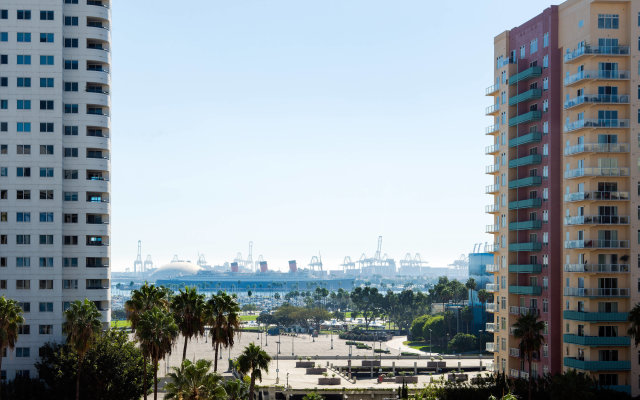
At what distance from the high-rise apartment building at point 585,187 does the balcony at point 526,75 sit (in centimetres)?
17

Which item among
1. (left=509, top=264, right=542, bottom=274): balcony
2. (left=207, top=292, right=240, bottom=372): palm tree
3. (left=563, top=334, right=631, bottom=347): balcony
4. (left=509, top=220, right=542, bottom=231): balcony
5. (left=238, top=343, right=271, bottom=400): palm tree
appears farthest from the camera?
(left=509, top=220, right=542, bottom=231): balcony

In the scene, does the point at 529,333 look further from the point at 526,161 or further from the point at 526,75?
the point at 526,75

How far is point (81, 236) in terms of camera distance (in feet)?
411

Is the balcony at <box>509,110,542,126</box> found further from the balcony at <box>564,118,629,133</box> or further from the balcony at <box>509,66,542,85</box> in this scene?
the balcony at <box>564,118,629,133</box>

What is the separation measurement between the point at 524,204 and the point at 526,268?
31.2 ft

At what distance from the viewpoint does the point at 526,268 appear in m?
118

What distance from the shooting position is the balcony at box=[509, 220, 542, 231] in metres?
118

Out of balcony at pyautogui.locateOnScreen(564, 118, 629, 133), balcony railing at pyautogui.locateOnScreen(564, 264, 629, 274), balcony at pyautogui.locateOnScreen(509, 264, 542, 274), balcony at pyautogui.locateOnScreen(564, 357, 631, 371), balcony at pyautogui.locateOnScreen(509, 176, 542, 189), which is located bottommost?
balcony at pyautogui.locateOnScreen(564, 357, 631, 371)


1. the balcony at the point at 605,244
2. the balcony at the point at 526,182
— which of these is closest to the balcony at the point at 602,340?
the balcony at the point at 605,244

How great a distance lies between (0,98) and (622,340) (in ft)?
316

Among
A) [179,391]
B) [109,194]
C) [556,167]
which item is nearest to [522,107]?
[556,167]

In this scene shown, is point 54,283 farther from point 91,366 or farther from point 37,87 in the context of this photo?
point 37,87

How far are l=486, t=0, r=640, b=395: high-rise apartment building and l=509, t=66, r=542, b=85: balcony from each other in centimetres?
17

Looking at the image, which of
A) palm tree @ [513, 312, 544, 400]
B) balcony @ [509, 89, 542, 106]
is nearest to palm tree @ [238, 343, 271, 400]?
palm tree @ [513, 312, 544, 400]
